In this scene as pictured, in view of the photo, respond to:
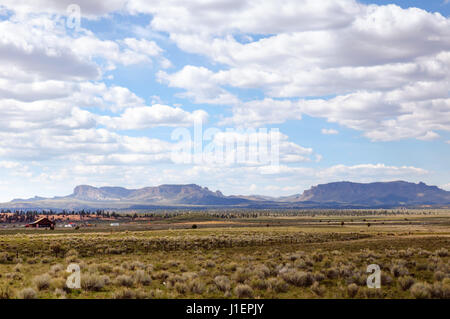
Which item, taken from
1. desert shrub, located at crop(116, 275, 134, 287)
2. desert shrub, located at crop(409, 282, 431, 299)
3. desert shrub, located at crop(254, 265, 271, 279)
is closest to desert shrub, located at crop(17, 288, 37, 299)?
desert shrub, located at crop(116, 275, 134, 287)

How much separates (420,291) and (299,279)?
16.9 feet

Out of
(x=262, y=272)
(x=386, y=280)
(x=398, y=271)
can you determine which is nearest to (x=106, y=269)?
(x=262, y=272)

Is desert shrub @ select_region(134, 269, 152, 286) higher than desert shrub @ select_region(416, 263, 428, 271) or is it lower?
higher

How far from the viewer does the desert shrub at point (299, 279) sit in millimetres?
19312

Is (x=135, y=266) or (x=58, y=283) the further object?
(x=135, y=266)

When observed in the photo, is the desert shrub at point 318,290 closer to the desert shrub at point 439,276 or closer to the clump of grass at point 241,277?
the clump of grass at point 241,277

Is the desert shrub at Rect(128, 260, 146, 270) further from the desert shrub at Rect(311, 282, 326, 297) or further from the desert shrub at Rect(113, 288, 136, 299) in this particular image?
the desert shrub at Rect(311, 282, 326, 297)

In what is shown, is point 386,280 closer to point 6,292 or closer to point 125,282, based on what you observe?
point 125,282

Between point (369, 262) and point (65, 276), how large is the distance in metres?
17.8

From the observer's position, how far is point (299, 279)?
19359 millimetres

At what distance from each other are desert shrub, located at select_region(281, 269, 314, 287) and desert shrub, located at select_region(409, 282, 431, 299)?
176 inches

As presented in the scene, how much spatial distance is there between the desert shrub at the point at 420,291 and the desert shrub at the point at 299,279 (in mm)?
4468

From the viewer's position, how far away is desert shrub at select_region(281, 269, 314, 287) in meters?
19.3

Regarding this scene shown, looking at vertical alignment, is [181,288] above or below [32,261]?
above
